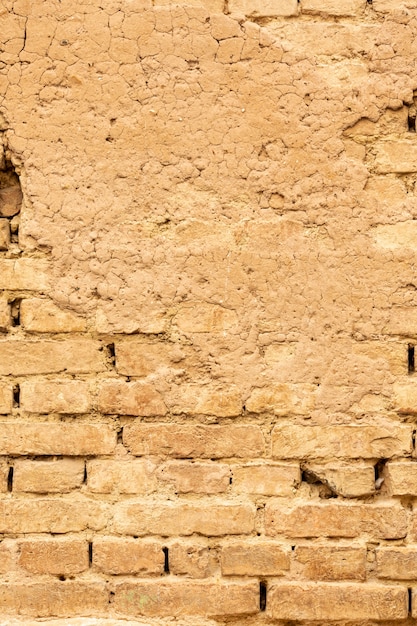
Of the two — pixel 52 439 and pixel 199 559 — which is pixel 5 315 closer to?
pixel 52 439

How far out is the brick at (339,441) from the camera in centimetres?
202

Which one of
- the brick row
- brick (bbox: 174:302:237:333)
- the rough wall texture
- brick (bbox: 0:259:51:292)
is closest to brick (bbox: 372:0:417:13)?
the rough wall texture

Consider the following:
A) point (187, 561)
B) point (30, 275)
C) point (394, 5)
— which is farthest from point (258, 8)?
point (187, 561)

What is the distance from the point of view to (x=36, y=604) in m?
1.98

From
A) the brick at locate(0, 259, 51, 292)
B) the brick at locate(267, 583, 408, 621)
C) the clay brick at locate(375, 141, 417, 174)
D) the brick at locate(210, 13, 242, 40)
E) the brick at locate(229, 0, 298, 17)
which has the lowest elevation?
the brick at locate(267, 583, 408, 621)

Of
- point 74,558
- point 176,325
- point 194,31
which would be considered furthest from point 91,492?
point 194,31

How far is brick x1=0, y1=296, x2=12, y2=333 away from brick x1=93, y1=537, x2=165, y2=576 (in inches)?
25.6

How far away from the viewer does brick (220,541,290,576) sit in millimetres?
1994

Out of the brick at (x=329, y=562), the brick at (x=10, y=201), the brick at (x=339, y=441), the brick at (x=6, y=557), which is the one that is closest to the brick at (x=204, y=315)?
the brick at (x=339, y=441)

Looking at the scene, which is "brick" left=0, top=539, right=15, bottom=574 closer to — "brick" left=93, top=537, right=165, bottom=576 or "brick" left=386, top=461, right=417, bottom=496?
"brick" left=93, top=537, right=165, bottom=576

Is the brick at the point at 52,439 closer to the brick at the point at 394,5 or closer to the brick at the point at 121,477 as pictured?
the brick at the point at 121,477

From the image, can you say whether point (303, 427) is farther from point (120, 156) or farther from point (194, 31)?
point (194, 31)

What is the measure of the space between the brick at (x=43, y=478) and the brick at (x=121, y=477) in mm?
50

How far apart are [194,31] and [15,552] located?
1.50 meters
